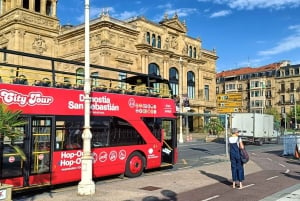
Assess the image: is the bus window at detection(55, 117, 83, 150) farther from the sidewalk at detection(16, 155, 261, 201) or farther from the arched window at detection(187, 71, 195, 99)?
the arched window at detection(187, 71, 195, 99)

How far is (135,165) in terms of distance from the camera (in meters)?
15.4

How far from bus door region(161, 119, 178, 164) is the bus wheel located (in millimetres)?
2118

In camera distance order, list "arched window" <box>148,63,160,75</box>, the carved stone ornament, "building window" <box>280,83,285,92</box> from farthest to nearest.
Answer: "building window" <box>280,83,285,92</box> → "arched window" <box>148,63,160,75</box> → the carved stone ornament

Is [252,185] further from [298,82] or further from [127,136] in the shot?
[298,82]

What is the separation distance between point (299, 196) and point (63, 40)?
48288mm

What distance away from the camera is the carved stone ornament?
50.8 metres

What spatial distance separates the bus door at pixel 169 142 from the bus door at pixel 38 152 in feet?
22.6

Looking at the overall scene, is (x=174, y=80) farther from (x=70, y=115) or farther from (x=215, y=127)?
(x=70, y=115)

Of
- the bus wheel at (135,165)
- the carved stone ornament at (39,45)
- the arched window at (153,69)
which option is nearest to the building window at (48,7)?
the carved stone ornament at (39,45)

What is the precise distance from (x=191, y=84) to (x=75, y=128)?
55.8 m

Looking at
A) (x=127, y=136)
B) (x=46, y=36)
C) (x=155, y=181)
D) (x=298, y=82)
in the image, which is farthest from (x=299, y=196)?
(x=298, y=82)

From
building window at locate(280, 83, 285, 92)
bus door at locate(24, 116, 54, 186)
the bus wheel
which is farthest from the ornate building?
building window at locate(280, 83, 285, 92)

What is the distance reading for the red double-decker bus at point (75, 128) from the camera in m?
11.2

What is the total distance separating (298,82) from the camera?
337 feet
